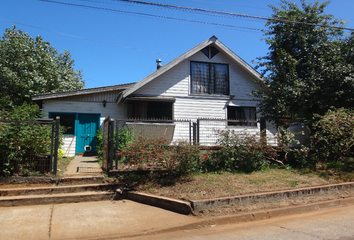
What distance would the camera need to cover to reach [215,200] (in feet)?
18.5

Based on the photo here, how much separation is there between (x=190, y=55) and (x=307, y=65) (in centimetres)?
524

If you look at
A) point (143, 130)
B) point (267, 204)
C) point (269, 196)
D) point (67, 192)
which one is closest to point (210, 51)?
point (143, 130)

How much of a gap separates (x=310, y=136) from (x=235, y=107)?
17.5 feet

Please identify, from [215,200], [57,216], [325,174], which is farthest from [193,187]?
[325,174]

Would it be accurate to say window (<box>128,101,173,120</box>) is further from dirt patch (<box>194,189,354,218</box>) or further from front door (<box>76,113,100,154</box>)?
dirt patch (<box>194,189,354,218</box>)

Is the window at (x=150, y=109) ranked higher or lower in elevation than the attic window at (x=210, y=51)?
lower

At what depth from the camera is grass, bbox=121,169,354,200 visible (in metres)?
6.24

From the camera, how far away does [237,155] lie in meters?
8.12

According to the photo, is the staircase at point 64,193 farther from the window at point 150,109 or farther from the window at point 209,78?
the window at point 209,78

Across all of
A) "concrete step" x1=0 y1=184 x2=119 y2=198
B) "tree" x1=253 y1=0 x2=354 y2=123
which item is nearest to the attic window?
"tree" x1=253 y1=0 x2=354 y2=123

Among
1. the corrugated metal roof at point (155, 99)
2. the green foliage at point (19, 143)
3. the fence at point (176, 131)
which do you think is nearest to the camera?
the green foliage at point (19, 143)

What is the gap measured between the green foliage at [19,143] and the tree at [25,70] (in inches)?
346

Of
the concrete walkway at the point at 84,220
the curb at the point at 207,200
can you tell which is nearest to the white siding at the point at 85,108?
the curb at the point at 207,200

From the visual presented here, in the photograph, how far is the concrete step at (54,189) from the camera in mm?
6094
